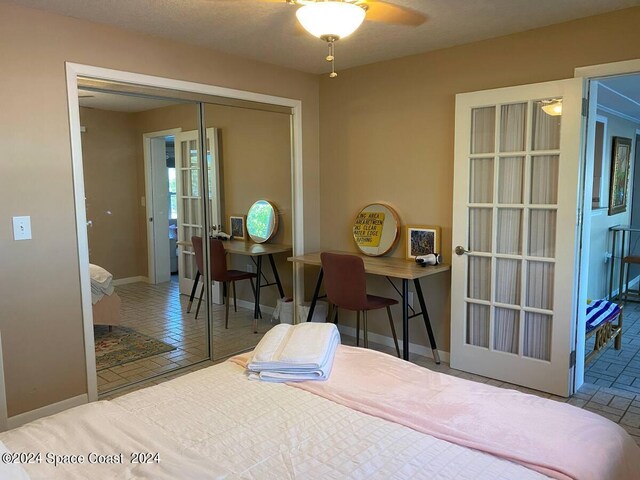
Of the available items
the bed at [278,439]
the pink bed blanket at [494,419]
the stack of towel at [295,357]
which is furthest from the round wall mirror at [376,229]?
the bed at [278,439]

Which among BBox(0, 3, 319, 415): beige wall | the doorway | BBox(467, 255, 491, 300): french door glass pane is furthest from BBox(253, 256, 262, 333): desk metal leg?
the doorway

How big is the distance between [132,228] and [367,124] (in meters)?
2.00

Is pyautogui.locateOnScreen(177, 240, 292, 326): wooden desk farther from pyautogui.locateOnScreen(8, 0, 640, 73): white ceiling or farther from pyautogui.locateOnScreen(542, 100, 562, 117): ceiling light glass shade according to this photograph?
pyautogui.locateOnScreen(542, 100, 562, 117): ceiling light glass shade

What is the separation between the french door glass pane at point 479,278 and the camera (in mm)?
Answer: 3455

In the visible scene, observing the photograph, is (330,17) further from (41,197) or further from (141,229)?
(141,229)

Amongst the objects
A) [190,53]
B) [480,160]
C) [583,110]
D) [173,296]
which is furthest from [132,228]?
[583,110]

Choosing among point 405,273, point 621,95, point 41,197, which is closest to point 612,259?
point 621,95

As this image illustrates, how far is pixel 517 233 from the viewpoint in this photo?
10.8 ft

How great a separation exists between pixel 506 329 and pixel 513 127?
135 cm

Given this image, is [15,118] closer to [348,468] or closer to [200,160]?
[200,160]

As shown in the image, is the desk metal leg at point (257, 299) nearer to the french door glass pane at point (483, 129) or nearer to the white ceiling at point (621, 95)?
the french door glass pane at point (483, 129)

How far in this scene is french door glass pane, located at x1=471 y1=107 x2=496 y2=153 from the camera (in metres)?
3.33

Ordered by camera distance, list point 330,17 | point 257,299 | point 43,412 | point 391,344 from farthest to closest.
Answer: point 257,299
point 391,344
point 43,412
point 330,17

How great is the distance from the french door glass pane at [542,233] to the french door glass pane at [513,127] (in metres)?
0.44
